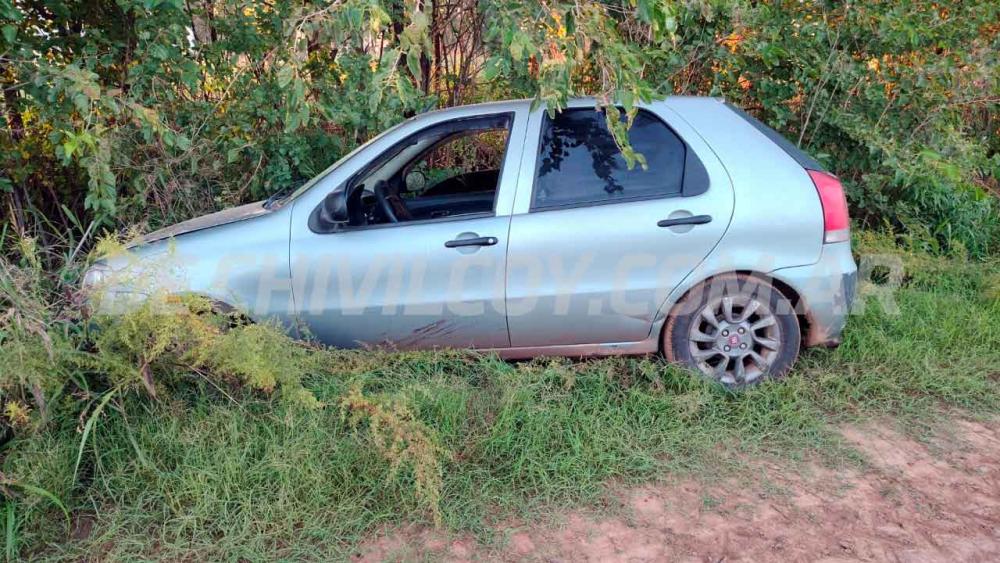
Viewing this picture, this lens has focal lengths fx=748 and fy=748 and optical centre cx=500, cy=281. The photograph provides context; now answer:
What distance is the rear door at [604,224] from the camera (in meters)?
3.65

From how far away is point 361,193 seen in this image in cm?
409

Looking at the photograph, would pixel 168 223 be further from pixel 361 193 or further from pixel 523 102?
pixel 523 102

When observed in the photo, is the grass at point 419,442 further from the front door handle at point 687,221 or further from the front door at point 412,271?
the front door handle at point 687,221

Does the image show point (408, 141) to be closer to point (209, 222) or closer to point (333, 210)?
point (333, 210)

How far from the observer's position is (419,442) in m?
3.13

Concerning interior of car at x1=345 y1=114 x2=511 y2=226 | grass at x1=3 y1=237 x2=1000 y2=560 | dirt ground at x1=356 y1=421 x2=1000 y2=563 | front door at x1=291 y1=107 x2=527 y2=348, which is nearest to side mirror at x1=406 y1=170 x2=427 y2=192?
interior of car at x1=345 y1=114 x2=511 y2=226

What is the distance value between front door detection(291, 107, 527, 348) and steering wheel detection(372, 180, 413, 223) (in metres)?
0.01

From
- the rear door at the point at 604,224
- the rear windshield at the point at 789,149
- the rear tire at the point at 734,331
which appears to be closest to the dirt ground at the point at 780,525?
the rear tire at the point at 734,331

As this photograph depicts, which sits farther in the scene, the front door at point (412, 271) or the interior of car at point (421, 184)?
the interior of car at point (421, 184)

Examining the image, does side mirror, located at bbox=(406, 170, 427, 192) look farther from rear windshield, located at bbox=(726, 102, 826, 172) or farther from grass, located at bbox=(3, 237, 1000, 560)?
rear windshield, located at bbox=(726, 102, 826, 172)

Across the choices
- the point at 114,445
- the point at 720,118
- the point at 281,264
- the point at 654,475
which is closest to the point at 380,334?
the point at 281,264

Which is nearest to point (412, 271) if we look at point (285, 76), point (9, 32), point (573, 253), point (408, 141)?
point (408, 141)

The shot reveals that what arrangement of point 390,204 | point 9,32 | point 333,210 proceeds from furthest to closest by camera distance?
1. point 390,204
2. point 9,32
3. point 333,210

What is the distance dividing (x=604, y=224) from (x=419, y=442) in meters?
1.38
